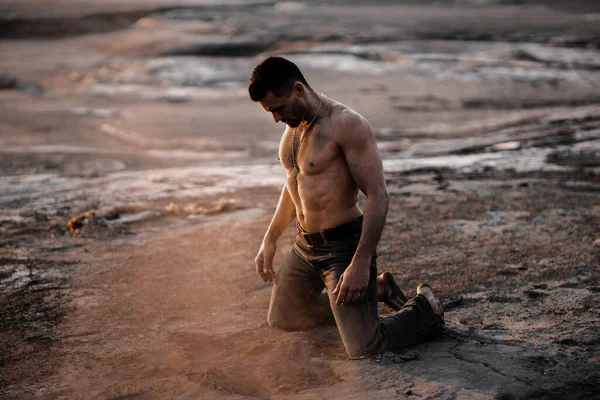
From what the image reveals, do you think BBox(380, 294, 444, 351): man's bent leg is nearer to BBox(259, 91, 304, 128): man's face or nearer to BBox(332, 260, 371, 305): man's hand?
BBox(332, 260, 371, 305): man's hand

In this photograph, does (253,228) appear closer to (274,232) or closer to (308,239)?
(274,232)

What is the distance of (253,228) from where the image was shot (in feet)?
21.5

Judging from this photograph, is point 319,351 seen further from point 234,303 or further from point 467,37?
point 467,37

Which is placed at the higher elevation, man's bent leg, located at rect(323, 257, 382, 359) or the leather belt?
the leather belt

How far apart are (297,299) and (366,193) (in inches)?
33.5

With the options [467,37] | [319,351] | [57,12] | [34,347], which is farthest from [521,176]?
[57,12]

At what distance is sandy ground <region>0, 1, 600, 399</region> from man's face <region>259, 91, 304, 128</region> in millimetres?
1269

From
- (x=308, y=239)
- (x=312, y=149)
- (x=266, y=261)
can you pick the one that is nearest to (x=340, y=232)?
(x=308, y=239)

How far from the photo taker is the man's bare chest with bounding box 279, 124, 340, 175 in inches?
146

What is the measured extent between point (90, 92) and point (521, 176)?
11.5 m

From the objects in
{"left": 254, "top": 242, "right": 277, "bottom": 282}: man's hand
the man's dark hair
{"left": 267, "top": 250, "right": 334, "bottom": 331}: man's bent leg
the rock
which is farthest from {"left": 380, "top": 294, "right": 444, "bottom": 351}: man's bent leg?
the rock

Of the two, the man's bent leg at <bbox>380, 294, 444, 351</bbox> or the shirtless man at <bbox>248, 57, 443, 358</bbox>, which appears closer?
the shirtless man at <bbox>248, 57, 443, 358</bbox>

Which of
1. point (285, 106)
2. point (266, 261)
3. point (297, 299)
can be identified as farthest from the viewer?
point (266, 261)

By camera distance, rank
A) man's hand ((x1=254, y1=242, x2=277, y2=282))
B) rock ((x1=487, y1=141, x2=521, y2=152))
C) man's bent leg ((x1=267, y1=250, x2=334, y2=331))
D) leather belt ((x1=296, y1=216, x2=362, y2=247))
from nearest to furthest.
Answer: leather belt ((x1=296, y1=216, x2=362, y2=247)), man's bent leg ((x1=267, y1=250, x2=334, y2=331)), man's hand ((x1=254, y1=242, x2=277, y2=282)), rock ((x1=487, y1=141, x2=521, y2=152))
